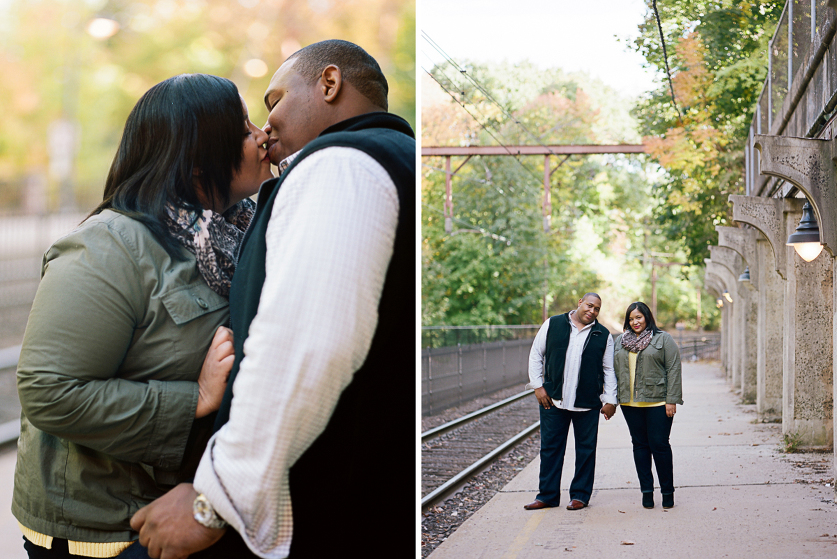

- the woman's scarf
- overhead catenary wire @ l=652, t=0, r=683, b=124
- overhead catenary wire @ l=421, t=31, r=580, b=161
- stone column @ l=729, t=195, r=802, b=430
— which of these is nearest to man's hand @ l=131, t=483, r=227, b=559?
the woman's scarf

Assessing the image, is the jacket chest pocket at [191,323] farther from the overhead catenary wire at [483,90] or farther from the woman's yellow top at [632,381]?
the overhead catenary wire at [483,90]

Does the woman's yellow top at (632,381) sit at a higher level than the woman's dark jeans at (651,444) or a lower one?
higher

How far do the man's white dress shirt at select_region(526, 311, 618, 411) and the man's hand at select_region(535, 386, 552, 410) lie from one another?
0.07 feet

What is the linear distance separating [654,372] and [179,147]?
76.1 inches

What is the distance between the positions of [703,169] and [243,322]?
2.38 m

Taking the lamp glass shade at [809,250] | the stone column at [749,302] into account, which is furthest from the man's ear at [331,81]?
the lamp glass shade at [809,250]

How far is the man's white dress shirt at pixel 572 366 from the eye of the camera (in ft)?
8.84

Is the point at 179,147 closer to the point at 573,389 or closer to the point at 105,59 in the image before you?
the point at 105,59

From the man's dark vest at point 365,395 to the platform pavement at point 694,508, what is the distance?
1.06 meters

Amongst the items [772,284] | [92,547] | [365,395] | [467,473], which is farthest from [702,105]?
[92,547]

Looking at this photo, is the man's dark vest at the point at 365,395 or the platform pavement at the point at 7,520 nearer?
the man's dark vest at the point at 365,395

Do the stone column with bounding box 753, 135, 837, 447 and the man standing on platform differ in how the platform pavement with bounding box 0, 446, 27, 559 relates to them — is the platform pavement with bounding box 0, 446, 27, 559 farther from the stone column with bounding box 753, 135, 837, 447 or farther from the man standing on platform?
the stone column with bounding box 753, 135, 837, 447

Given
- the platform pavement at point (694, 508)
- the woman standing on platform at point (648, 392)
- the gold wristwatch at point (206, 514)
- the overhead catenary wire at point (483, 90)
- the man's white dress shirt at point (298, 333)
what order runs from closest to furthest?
the man's white dress shirt at point (298, 333) → the gold wristwatch at point (206, 514) → the platform pavement at point (694, 508) → the woman standing on platform at point (648, 392) → the overhead catenary wire at point (483, 90)

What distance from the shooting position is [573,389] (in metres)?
2.87
